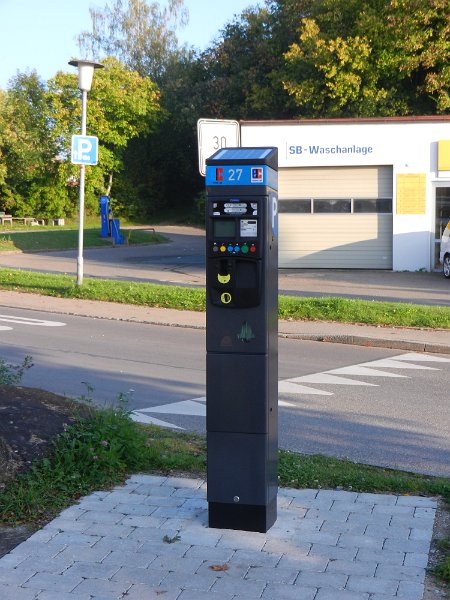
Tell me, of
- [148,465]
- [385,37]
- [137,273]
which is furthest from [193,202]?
[148,465]

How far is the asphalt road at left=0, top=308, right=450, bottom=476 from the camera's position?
8.10 metres

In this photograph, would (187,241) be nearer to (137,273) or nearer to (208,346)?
(137,273)

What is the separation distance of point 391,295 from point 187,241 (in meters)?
24.2

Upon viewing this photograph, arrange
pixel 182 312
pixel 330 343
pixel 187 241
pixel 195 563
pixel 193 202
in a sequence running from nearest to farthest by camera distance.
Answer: pixel 195 563 → pixel 330 343 → pixel 182 312 → pixel 187 241 → pixel 193 202

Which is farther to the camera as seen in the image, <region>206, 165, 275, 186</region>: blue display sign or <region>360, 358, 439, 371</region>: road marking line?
<region>360, 358, 439, 371</region>: road marking line

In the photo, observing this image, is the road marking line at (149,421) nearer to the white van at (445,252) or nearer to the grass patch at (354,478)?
the grass patch at (354,478)

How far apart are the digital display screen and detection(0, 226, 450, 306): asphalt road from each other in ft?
47.4

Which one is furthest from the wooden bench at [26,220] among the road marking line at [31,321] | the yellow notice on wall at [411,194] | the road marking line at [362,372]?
the road marking line at [362,372]

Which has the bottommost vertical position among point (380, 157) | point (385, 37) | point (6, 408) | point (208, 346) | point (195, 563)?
point (195, 563)

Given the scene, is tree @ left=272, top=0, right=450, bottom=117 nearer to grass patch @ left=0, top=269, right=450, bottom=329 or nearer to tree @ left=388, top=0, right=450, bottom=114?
tree @ left=388, top=0, right=450, bottom=114

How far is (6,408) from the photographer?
625 centimetres

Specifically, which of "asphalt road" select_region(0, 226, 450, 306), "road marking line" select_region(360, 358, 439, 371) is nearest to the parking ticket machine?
"road marking line" select_region(360, 358, 439, 371)

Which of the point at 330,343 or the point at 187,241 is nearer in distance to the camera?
the point at 330,343

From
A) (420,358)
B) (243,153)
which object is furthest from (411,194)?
(243,153)
